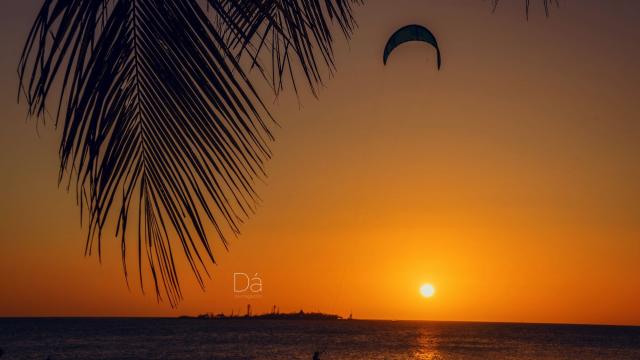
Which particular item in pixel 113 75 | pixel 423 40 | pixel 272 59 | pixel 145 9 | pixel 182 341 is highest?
pixel 182 341

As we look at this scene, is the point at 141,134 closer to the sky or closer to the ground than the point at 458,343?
closer to the ground

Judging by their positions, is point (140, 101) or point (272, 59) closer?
point (140, 101)

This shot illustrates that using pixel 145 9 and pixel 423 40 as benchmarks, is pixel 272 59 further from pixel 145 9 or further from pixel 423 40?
pixel 423 40

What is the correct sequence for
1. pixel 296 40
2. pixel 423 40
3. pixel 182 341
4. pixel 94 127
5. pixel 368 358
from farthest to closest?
pixel 182 341 → pixel 368 358 → pixel 423 40 → pixel 296 40 → pixel 94 127

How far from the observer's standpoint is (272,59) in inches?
57.5

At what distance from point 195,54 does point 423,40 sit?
669 cm

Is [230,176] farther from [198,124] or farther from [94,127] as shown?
[94,127]

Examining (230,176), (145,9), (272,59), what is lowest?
(230,176)

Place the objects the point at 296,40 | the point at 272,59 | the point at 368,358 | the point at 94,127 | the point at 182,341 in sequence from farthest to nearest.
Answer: the point at 182,341
the point at 368,358
the point at 272,59
the point at 296,40
the point at 94,127

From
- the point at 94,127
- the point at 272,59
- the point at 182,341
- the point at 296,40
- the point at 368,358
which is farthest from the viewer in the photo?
the point at 182,341

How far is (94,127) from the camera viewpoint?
3.26 ft

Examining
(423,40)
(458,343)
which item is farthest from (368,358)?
(423,40)

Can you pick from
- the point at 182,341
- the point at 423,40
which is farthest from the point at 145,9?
the point at 182,341

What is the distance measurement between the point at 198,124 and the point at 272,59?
44cm
